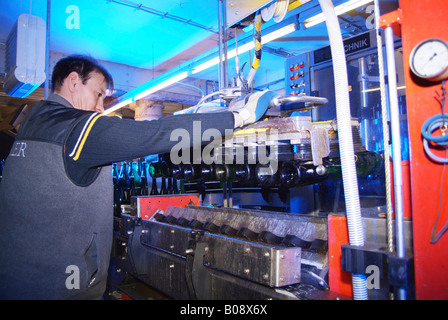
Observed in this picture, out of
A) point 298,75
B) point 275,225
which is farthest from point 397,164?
point 298,75

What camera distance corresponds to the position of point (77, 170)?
127cm

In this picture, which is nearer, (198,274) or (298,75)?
(198,274)

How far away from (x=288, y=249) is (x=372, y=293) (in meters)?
0.34

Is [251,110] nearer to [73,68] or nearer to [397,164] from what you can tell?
[397,164]

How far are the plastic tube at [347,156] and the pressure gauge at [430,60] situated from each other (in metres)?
0.23

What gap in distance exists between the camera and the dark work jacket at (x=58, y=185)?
1187 mm

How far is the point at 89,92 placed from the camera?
1.49m

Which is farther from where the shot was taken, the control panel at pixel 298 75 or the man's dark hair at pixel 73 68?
the control panel at pixel 298 75

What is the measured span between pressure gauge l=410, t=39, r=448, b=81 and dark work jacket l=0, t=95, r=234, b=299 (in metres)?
0.65

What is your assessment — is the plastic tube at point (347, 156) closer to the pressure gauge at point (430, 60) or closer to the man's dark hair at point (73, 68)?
the pressure gauge at point (430, 60)

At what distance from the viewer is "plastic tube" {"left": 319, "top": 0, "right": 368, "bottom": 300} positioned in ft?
3.68

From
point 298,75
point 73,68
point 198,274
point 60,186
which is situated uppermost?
point 298,75

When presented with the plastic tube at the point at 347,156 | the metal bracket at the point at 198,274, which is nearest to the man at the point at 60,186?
the plastic tube at the point at 347,156

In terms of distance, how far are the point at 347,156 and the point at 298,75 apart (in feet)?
8.64
